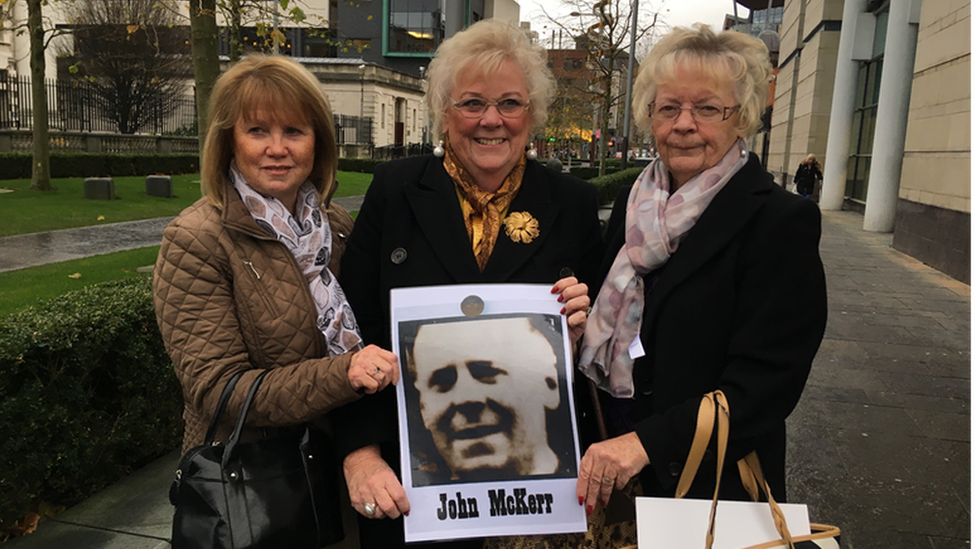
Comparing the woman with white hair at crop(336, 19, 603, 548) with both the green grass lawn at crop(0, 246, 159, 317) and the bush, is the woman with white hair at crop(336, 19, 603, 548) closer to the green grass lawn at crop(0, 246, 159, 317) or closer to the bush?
the bush

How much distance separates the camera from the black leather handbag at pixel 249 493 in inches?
76.4

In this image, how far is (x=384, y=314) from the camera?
7.26 ft

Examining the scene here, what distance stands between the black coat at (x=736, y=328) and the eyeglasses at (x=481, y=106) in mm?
681

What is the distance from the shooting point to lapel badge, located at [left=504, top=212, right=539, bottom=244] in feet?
7.26

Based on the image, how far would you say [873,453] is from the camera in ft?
15.8

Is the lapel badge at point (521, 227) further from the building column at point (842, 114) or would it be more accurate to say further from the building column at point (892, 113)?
the building column at point (842, 114)

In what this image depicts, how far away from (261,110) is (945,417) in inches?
217

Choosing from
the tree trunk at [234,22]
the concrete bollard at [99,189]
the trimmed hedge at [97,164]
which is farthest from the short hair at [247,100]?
the trimmed hedge at [97,164]

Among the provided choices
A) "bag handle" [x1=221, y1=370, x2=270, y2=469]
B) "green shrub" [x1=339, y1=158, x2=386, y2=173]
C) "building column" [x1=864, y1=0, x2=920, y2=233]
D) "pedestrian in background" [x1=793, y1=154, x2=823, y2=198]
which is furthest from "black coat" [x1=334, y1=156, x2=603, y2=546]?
"green shrub" [x1=339, y1=158, x2=386, y2=173]

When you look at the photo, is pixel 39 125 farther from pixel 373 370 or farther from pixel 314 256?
pixel 373 370

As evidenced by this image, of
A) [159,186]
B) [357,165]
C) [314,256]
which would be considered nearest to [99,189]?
[159,186]

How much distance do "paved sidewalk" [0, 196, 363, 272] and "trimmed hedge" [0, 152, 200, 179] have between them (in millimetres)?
9190

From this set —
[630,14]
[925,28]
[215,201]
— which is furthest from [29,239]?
[630,14]

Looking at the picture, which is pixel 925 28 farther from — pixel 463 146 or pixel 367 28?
pixel 367 28
